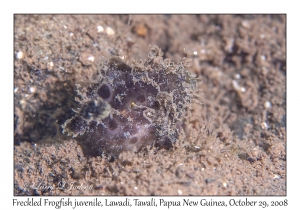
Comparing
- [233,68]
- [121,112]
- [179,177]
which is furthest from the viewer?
[233,68]

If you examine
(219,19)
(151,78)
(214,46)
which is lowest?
(151,78)

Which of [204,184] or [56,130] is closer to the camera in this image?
[204,184]

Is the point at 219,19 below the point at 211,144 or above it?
above

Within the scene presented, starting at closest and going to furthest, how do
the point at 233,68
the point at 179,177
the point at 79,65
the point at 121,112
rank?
the point at 179,177 < the point at 121,112 < the point at 79,65 < the point at 233,68

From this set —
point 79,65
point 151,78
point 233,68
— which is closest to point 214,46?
point 233,68

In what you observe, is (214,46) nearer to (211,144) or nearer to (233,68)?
(233,68)
